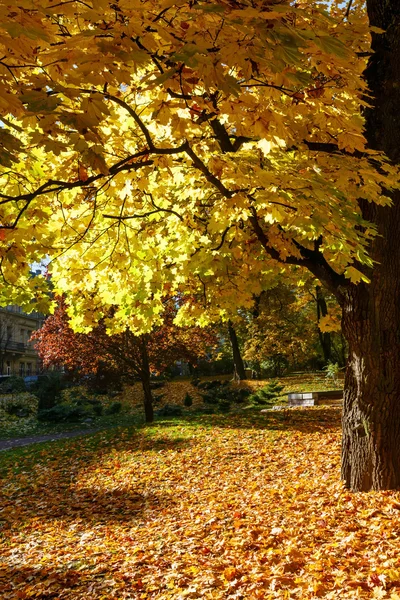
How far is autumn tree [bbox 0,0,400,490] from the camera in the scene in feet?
9.04

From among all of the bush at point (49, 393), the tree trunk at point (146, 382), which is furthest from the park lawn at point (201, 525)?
the bush at point (49, 393)

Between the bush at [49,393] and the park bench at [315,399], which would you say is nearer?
the park bench at [315,399]

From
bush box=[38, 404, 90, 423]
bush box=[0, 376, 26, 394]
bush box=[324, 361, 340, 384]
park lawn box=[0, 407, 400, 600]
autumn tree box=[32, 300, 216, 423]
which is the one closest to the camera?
park lawn box=[0, 407, 400, 600]

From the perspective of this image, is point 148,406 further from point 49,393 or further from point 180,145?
point 180,145

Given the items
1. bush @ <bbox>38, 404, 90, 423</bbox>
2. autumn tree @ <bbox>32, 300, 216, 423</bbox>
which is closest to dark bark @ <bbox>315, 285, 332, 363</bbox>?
autumn tree @ <bbox>32, 300, 216, 423</bbox>

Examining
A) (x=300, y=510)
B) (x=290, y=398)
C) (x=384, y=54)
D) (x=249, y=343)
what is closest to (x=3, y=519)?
(x=300, y=510)

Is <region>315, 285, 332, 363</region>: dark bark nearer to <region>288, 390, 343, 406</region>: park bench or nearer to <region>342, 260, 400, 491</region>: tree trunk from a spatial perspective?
<region>288, 390, 343, 406</region>: park bench

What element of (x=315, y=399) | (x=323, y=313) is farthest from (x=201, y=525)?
(x=323, y=313)

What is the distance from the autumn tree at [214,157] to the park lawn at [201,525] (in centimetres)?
110

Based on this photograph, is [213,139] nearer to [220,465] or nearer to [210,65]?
[210,65]

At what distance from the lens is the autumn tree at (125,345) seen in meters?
15.5

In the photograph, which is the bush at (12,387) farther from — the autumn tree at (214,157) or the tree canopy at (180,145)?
the autumn tree at (214,157)

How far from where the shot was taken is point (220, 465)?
28.1ft

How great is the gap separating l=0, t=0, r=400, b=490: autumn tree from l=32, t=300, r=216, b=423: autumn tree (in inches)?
239
